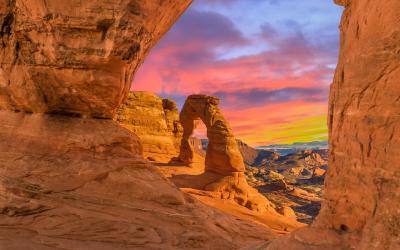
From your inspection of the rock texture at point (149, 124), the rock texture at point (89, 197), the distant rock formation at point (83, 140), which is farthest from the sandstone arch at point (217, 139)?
the distant rock formation at point (83, 140)

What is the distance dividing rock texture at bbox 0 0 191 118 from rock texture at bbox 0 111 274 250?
530mm

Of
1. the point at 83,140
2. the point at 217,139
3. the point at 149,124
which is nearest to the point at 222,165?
the point at 217,139

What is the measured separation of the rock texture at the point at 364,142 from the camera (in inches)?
112

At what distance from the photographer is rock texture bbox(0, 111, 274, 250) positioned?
5715 mm

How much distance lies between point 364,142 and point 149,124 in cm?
2698

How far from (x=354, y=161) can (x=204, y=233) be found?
417 centimetres

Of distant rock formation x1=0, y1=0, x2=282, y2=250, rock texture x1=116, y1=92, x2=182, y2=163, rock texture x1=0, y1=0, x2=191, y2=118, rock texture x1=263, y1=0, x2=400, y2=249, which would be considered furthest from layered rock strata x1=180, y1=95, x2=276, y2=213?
rock texture x1=263, y1=0, x2=400, y2=249

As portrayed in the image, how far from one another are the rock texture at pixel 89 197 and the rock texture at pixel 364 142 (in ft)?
11.1

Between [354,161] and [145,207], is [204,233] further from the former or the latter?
[354,161]

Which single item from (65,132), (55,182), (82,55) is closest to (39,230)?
(55,182)

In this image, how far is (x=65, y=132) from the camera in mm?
7438

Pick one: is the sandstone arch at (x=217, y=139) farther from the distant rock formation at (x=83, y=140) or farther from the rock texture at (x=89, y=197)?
the distant rock formation at (x=83, y=140)

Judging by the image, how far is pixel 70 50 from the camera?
22.9ft

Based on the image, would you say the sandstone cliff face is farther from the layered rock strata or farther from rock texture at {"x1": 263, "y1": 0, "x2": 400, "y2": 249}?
the layered rock strata
